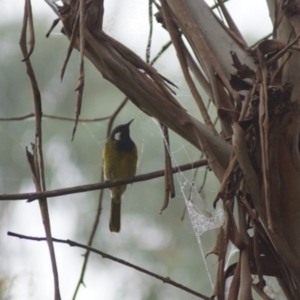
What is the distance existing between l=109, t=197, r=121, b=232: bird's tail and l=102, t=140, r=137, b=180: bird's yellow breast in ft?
0.46

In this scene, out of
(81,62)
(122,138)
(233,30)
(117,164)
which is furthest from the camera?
(122,138)

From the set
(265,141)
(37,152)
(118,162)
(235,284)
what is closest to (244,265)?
(235,284)

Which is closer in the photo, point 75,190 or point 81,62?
point 81,62

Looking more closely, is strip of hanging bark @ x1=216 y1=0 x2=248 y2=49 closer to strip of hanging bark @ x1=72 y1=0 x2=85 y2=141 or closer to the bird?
strip of hanging bark @ x1=72 y1=0 x2=85 y2=141

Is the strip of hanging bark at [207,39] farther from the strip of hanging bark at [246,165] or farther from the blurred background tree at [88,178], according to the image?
the blurred background tree at [88,178]

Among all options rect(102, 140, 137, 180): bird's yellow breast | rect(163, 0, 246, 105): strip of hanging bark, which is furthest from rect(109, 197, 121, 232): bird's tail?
rect(163, 0, 246, 105): strip of hanging bark

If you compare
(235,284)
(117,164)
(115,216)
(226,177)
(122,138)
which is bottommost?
(235,284)

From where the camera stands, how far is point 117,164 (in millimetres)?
2855

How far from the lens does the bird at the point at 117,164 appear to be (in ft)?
9.36

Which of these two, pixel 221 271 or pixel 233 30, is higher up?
pixel 233 30

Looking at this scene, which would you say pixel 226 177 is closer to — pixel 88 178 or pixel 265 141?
pixel 265 141

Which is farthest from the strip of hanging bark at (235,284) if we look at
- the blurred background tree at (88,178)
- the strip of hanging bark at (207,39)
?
the blurred background tree at (88,178)

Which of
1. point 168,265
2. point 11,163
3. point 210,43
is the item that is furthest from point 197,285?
point 210,43

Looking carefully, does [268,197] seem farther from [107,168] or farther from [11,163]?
[11,163]
